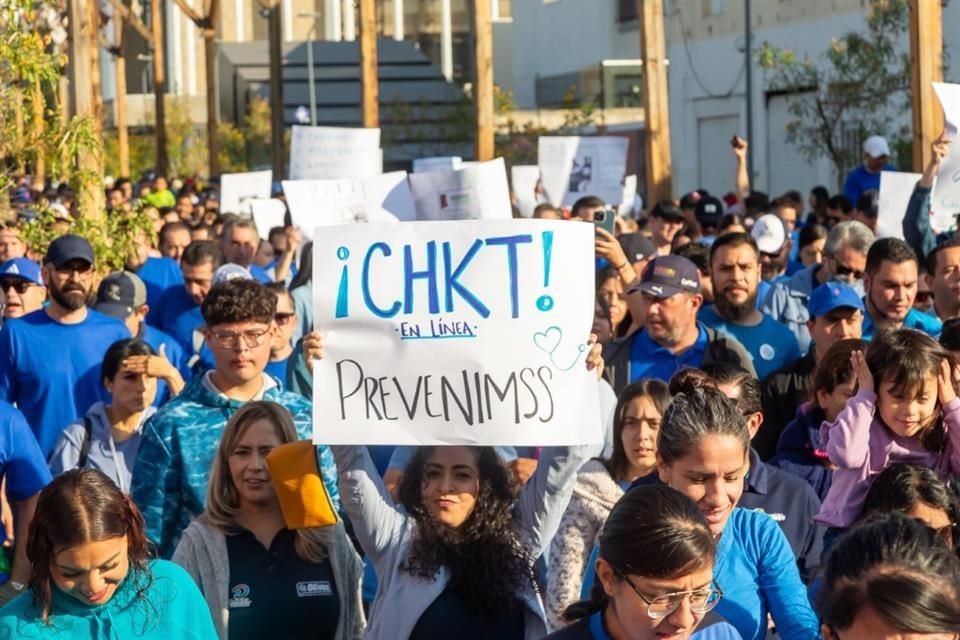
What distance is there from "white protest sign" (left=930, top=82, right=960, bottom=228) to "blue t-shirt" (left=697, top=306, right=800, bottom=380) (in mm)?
2615

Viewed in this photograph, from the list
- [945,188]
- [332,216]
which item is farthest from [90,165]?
[945,188]

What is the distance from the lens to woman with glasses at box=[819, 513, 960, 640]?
3.68 metres

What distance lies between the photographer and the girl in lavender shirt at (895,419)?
6.13 meters

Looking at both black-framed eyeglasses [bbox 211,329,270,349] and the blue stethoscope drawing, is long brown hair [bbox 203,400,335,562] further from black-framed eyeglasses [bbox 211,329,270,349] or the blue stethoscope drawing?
the blue stethoscope drawing

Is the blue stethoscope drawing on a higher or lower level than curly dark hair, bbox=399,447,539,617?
higher

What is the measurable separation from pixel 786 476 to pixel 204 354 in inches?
164

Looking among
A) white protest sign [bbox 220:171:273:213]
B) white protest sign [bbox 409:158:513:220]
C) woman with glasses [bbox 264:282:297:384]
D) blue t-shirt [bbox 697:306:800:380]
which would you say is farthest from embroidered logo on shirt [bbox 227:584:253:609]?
white protest sign [bbox 220:171:273:213]

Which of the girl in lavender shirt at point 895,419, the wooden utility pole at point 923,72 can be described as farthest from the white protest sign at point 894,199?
the girl in lavender shirt at point 895,419

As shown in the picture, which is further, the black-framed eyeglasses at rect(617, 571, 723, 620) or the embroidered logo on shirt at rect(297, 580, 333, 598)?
the embroidered logo on shirt at rect(297, 580, 333, 598)

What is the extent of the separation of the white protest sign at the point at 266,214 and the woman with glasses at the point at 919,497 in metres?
12.8

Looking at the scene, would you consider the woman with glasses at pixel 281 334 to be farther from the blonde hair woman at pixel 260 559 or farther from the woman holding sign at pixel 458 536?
the woman holding sign at pixel 458 536

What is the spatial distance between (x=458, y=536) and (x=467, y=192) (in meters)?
7.08

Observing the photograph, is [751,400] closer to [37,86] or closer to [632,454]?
[632,454]

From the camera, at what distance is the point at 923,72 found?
16312 mm
